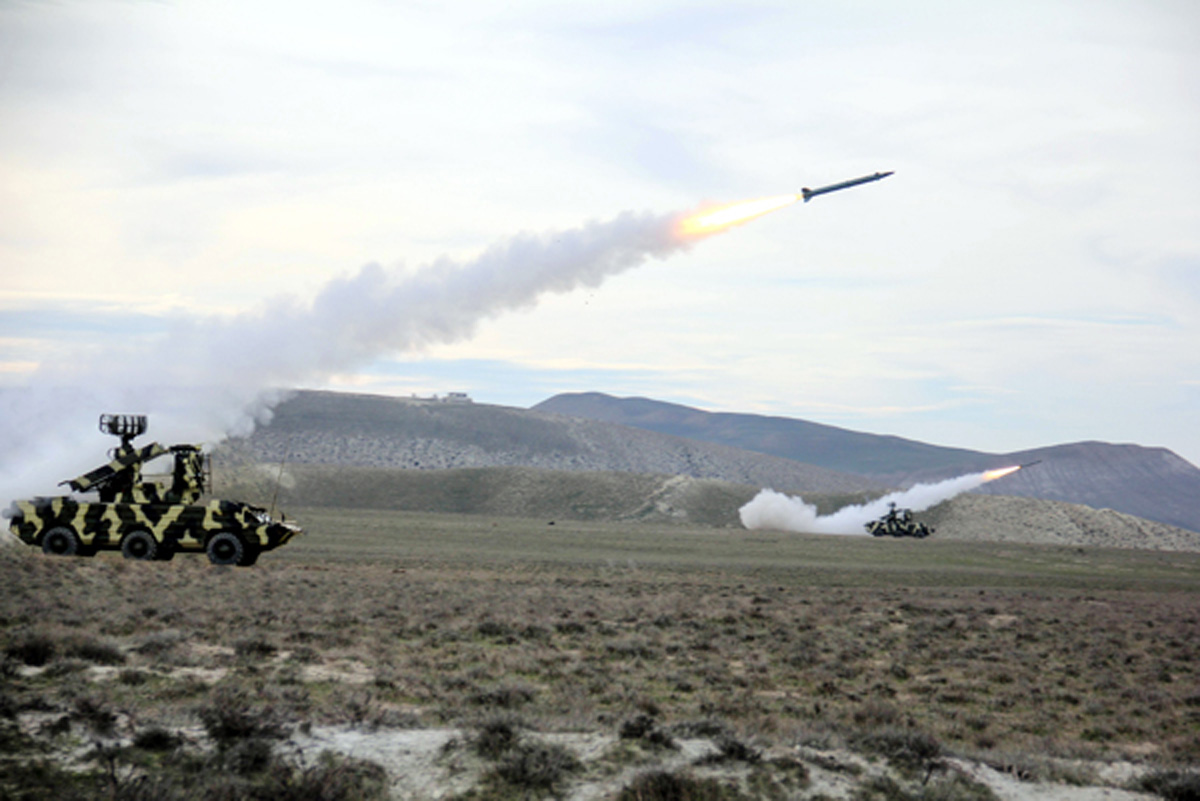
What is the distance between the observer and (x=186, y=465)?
1182 inches

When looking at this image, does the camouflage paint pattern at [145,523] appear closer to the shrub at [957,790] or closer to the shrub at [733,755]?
the shrub at [733,755]

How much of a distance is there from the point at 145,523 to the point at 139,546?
71 centimetres

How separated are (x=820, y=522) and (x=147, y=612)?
76935 mm

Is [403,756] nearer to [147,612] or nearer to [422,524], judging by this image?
[147,612]

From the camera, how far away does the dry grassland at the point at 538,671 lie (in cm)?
983

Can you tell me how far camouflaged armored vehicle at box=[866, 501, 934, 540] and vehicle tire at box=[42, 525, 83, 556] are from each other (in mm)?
68210

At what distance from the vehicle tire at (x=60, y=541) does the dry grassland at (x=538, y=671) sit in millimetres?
831

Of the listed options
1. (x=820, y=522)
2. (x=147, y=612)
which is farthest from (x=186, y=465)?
(x=820, y=522)

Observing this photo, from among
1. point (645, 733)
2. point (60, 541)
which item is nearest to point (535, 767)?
point (645, 733)

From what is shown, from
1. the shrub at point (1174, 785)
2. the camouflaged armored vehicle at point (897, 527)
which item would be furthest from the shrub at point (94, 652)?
the camouflaged armored vehicle at point (897, 527)

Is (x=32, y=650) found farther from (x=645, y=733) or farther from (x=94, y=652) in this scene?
(x=645, y=733)

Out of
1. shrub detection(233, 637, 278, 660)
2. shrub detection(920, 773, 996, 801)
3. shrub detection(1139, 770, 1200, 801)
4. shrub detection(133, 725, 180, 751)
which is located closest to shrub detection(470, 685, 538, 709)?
shrub detection(233, 637, 278, 660)

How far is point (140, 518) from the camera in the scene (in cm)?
2873

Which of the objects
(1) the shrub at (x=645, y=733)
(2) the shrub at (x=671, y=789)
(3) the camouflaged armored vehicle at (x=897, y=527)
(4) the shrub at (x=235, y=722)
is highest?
(4) the shrub at (x=235, y=722)
